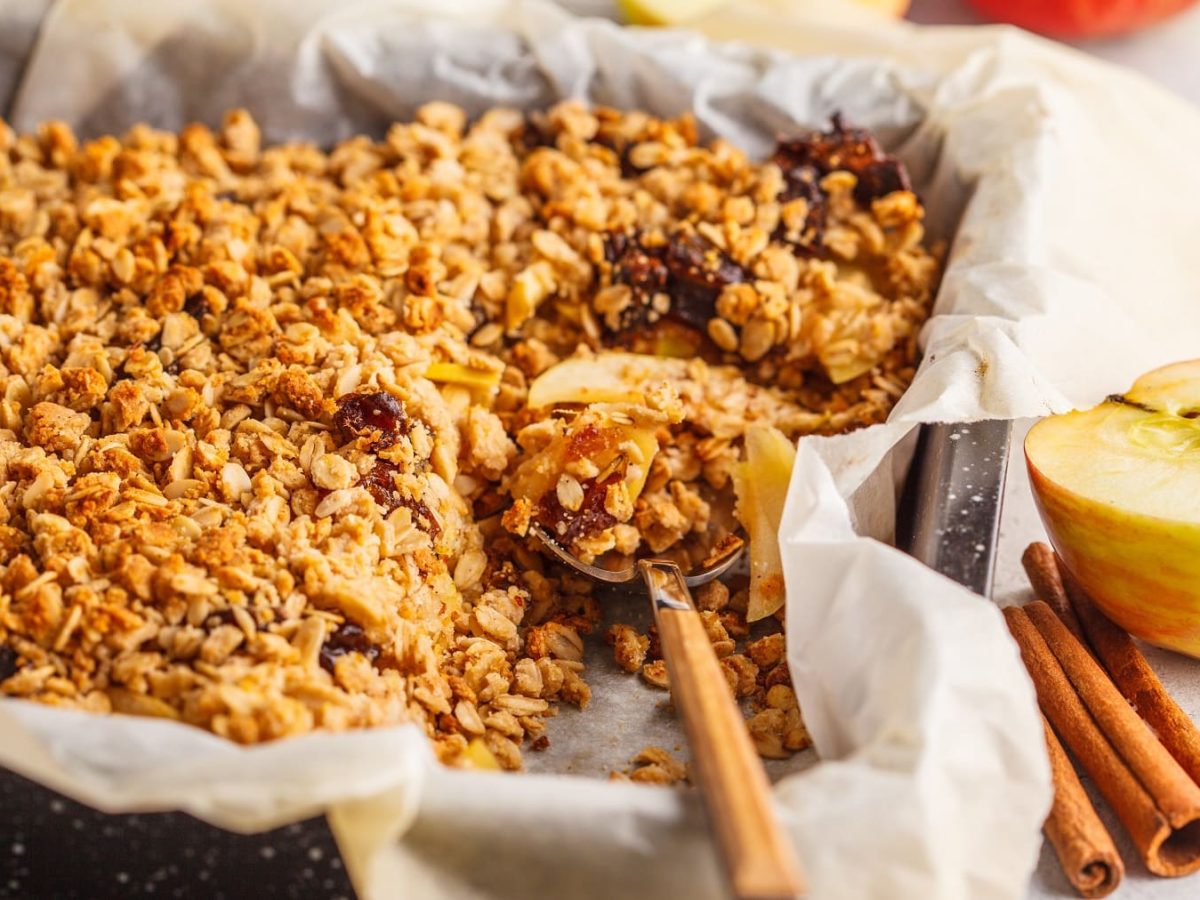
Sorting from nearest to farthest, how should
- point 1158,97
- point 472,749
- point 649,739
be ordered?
point 472,749
point 649,739
point 1158,97

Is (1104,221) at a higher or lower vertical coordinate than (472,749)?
higher

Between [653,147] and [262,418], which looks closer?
[262,418]

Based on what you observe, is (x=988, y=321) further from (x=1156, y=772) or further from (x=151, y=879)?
(x=151, y=879)

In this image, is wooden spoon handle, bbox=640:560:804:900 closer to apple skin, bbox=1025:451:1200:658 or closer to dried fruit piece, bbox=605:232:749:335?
apple skin, bbox=1025:451:1200:658

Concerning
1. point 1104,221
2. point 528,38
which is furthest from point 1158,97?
point 528,38

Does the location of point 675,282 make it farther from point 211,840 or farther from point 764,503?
point 211,840
